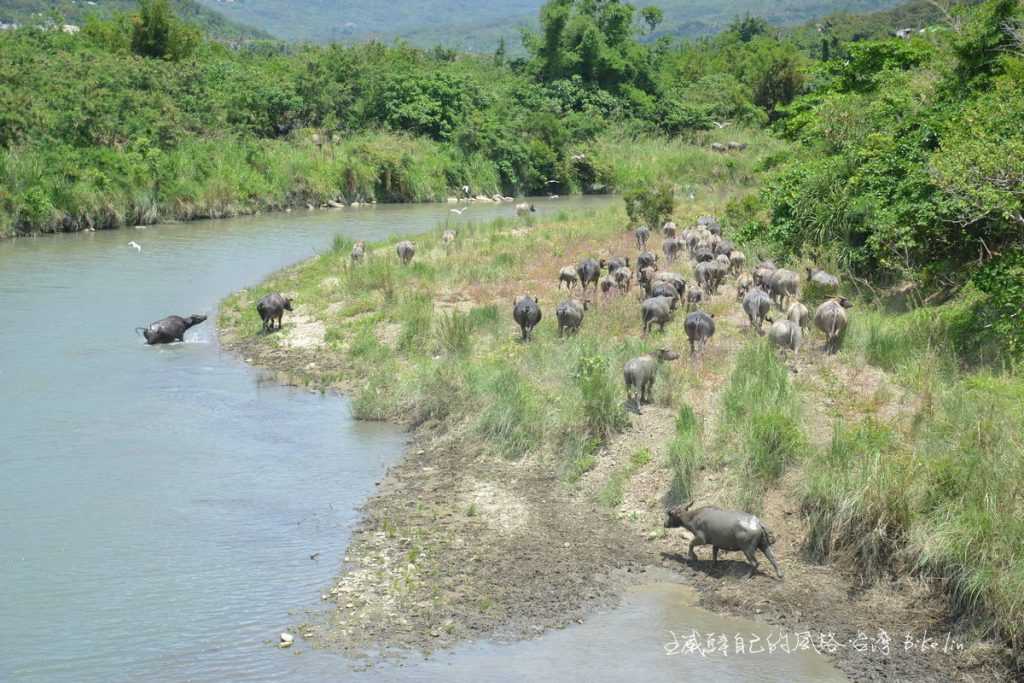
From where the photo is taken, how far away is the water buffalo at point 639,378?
41.6 feet

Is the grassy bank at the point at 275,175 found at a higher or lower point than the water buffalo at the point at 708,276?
higher

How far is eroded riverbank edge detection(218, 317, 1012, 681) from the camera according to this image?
8.62 m

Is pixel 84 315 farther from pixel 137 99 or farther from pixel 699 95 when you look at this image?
pixel 699 95

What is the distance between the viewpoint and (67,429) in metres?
14.1

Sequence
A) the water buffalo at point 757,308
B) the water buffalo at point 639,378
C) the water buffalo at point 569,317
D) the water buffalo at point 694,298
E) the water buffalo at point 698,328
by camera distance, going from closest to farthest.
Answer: the water buffalo at point 639,378 < the water buffalo at point 698,328 < the water buffalo at point 757,308 < the water buffalo at point 569,317 < the water buffalo at point 694,298

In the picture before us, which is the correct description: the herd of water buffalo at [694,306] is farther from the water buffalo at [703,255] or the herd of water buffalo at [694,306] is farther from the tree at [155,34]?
the tree at [155,34]

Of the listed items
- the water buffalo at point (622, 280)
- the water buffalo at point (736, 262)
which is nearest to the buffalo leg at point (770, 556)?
the water buffalo at point (622, 280)

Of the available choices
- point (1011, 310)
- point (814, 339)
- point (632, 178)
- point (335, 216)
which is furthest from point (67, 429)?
point (632, 178)

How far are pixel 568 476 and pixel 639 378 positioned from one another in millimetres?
1557

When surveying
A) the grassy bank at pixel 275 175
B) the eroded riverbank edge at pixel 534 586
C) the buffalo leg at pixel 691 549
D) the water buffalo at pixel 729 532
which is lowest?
the eroded riverbank edge at pixel 534 586

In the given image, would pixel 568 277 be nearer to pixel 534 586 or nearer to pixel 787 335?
pixel 787 335

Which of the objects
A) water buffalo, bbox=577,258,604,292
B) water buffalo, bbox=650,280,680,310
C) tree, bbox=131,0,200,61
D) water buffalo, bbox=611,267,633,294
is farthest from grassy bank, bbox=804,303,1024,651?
tree, bbox=131,0,200,61

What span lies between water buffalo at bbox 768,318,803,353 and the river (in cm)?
460

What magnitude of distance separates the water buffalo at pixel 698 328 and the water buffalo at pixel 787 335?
0.83m
